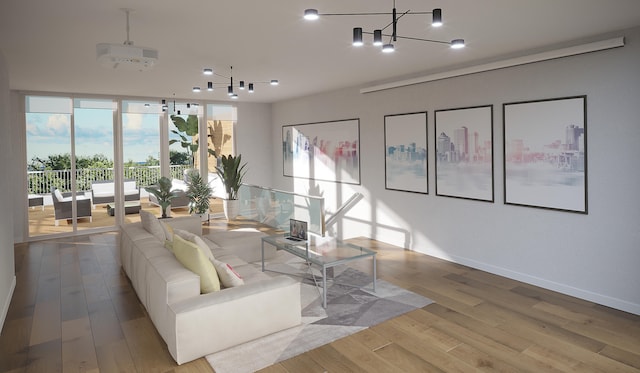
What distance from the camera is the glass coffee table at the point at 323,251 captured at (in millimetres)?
4086

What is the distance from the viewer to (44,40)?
3.72 metres

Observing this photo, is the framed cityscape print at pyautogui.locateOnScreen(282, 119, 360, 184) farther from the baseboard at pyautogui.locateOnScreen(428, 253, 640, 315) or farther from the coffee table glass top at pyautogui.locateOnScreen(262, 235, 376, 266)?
the baseboard at pyautogui.locateOnScreen(428, 253, 640, 315)

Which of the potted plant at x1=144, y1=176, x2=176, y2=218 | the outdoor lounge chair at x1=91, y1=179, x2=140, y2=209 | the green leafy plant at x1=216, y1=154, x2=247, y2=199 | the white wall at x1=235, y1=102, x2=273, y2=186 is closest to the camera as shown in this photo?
the potted plant at x1=144, y1=176, x2=176, y2=218

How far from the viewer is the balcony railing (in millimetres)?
7148

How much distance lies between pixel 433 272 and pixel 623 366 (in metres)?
2.23

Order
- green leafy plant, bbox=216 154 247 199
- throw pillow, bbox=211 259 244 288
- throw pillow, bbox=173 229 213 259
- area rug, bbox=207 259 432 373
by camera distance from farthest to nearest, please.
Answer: green leafy plant, bbox=216 154 247 199
throw pillow, bbox=173 229 213 259
throw pillow, bbox=211 259 244 288
area rug, bbox=207 259 432 373

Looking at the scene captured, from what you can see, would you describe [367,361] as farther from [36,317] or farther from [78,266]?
[78,266]

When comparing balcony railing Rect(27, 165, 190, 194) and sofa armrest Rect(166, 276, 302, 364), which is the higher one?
balcony railing Rect(27, 165, 190, 194)

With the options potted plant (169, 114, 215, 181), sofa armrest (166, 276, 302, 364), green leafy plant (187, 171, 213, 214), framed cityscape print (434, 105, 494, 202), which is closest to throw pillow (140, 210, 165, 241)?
sofa armrest (166, 276, 302, 364)

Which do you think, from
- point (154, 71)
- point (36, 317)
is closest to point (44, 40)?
point (154, 71)

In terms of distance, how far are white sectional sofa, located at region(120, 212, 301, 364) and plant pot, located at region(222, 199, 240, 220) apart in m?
4.41

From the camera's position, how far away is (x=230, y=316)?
3.05 metres

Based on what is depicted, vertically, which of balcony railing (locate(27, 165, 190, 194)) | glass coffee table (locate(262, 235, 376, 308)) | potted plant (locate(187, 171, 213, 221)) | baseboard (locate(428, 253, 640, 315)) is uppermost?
balcony railing (locate(27, 165, 190, 194))

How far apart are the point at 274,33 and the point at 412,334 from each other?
2769mm
